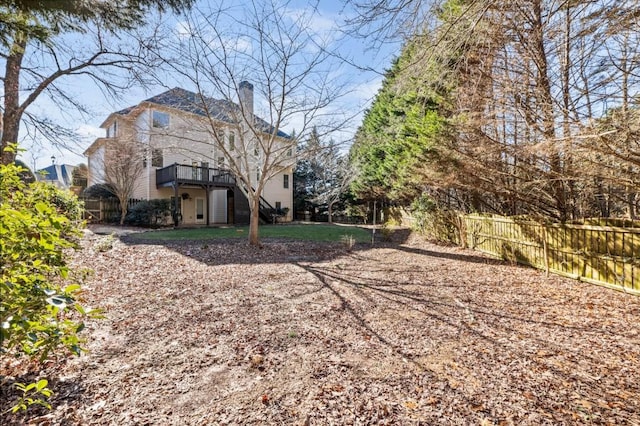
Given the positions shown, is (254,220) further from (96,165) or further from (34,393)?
(96,165)

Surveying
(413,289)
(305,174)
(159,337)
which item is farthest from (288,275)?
(305,174)

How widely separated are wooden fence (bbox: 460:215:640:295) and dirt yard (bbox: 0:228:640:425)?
1.24 feet

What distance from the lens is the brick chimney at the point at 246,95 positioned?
28.7ft

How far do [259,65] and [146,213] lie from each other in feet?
35.6

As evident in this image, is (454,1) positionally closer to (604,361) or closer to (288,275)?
(604,361)

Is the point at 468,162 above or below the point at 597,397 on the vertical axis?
above

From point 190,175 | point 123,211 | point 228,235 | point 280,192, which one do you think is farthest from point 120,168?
point 280,192

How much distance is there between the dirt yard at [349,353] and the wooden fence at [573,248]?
377mm

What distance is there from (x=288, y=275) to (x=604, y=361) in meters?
4.86

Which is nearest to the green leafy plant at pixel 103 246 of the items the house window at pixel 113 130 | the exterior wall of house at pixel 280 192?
the house window at pixel 113 130

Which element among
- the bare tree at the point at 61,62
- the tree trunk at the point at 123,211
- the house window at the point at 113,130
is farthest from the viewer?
the house window at the point at 113,130

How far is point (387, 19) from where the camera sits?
3.32 meters

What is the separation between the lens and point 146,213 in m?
14.9

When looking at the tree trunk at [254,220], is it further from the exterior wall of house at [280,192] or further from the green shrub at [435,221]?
the exterior wall of house at [280,192]
